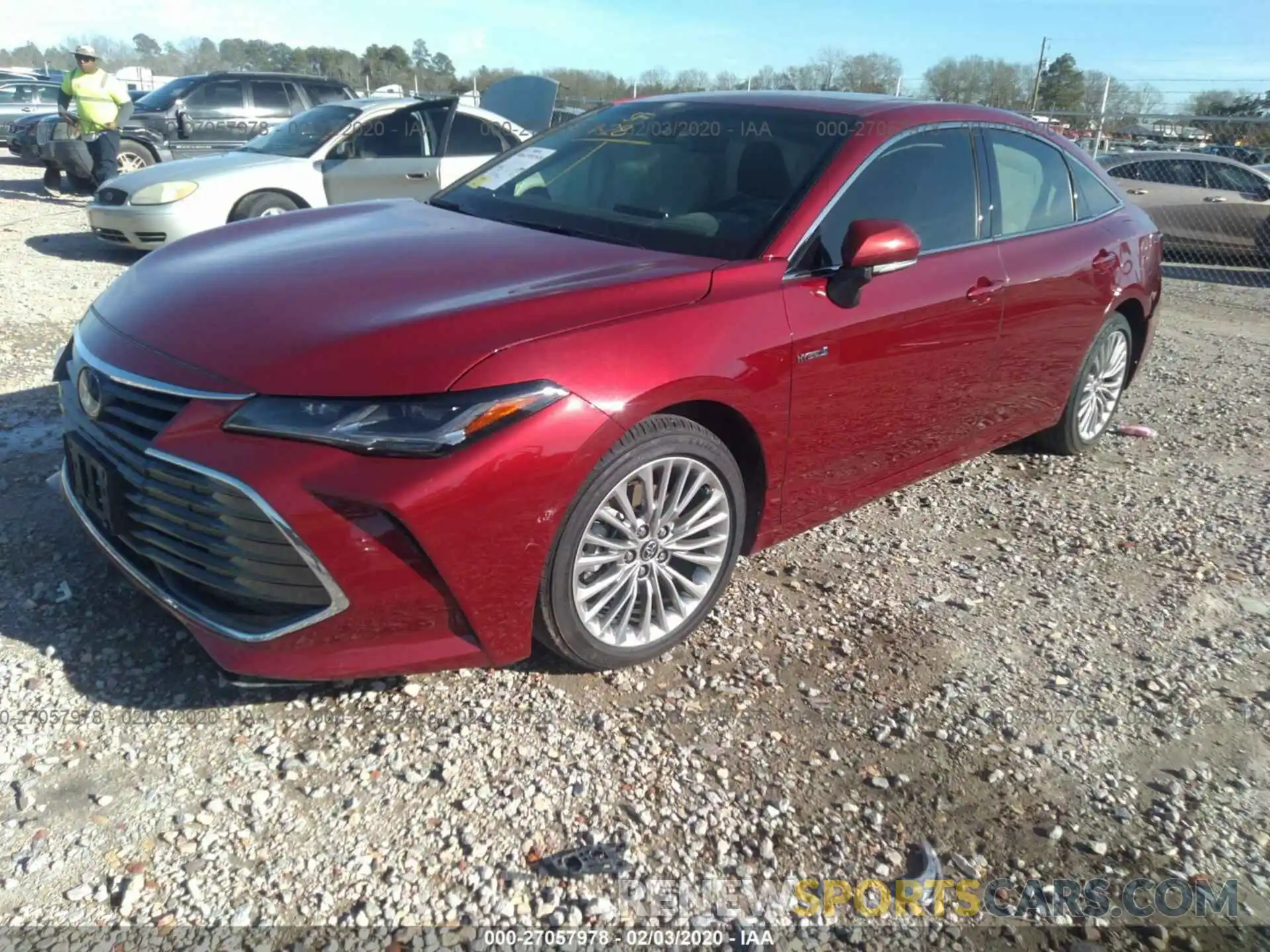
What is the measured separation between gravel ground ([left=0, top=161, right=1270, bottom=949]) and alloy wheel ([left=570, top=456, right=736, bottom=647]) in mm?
183

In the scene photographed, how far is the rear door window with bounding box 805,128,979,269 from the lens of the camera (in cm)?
333

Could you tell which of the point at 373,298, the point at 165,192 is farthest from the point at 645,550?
the point at 165,192

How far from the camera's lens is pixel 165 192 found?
816cm

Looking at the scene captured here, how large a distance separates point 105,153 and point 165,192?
4.25m

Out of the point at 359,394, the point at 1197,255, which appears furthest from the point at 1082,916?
the point at 1197,255

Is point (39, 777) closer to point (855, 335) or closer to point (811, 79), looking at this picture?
point (855, 335)

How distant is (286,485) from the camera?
228 cm

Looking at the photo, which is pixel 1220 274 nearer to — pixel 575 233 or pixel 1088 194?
pixel 1088 194

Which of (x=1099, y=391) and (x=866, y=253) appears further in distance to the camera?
(x=1099, y=391)

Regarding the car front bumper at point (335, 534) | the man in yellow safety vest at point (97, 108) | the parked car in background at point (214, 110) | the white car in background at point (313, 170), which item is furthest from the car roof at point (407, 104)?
the car front bumper at point (335, 534)

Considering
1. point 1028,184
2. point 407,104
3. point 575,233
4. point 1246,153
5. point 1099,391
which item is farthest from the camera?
point 1246,153

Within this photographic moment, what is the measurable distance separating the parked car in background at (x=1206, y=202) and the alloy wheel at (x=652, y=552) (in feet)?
35.3

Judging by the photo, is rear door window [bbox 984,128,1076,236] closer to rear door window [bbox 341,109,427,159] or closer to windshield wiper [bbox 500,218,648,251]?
windshield wiper [bbox 500,218,648,251]

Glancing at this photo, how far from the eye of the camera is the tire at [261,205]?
8.36 meters
